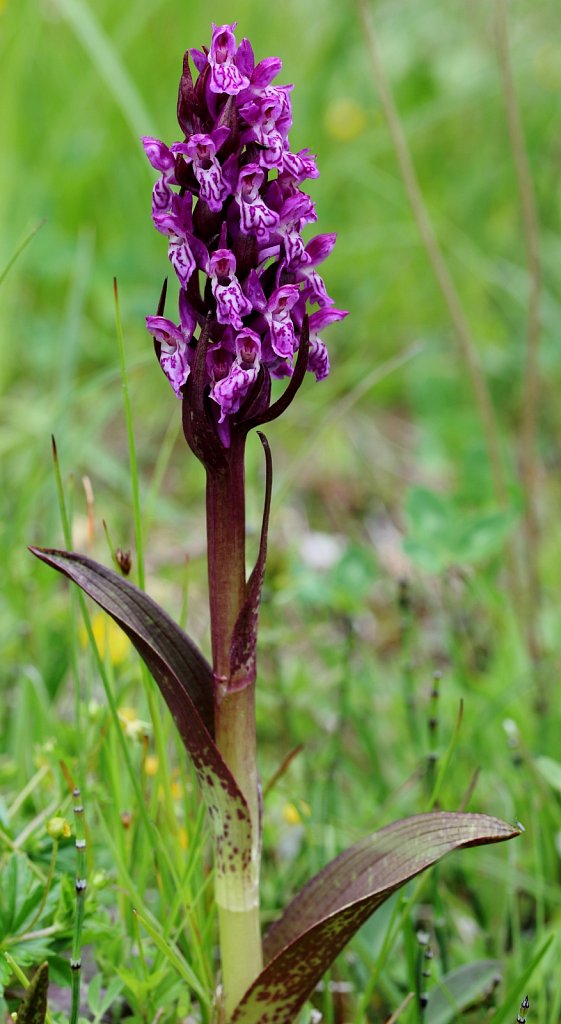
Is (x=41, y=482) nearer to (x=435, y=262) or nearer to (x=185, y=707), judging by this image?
(x=435, y=262)

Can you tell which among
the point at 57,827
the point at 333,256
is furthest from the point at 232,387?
the point at 333,256

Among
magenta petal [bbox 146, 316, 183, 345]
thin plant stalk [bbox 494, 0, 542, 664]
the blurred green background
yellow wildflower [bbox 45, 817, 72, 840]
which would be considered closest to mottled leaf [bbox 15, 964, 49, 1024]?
yellow wildflower [bbox 45, 817, 72, 840]

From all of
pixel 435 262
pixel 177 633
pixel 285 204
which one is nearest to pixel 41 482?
pixel 435 262

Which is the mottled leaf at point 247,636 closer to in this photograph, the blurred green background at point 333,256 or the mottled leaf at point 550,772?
the mottled leaf at point 550,772

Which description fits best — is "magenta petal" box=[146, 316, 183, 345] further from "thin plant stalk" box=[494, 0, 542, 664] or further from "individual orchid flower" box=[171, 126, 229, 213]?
"thin plant stalk" box=[494, 0, 542, 664]

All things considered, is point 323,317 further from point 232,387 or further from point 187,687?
point 187,687
